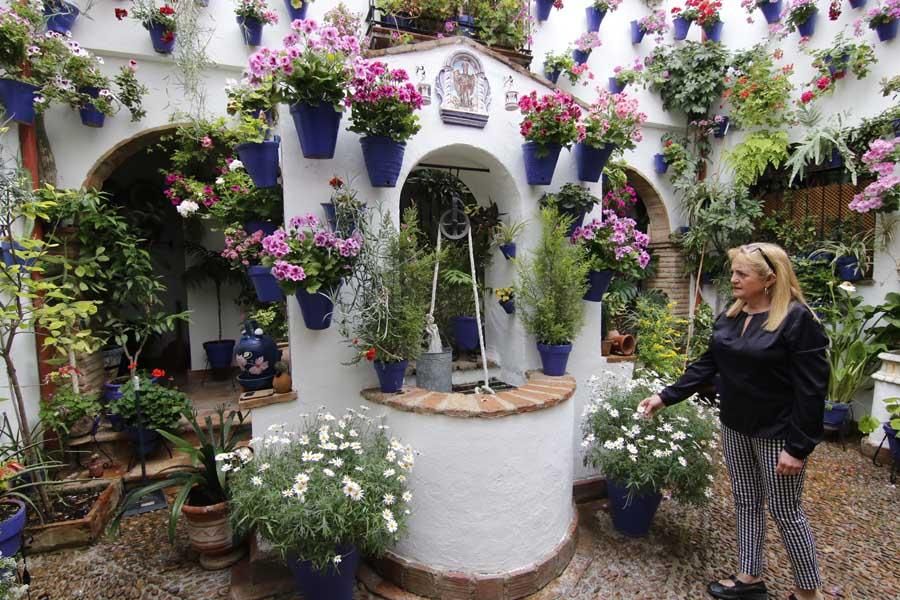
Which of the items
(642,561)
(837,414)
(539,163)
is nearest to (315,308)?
(539,163)

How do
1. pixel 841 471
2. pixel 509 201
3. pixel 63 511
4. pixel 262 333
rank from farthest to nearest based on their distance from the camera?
pixel 841 471
pixel 262 333
pixel 509 201
pixel 63 511

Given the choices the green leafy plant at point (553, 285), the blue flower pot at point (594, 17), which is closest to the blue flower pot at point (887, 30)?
the blue flower pot at point (594, 17)

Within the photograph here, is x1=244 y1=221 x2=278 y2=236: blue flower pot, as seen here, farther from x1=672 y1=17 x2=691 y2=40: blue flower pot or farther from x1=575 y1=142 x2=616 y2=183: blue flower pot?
x1=672 y1=17 x2=691 y2=40: blue flower pot

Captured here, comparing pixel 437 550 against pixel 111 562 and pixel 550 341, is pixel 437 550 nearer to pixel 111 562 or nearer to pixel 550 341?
pixel 550 341

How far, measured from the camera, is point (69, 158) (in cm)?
373

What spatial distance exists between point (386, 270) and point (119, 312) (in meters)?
2.97

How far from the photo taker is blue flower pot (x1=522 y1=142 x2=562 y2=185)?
9.50 ft

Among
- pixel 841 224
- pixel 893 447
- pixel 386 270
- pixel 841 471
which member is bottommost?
pixel 841 471

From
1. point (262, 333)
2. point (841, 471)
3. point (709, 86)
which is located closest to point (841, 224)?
point (709, 86)

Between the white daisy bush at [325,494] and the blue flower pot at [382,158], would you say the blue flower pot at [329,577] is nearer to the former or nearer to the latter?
the white daisy bush at [325,494]

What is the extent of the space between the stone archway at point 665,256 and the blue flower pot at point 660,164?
22 cm

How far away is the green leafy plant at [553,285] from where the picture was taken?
2869 mm

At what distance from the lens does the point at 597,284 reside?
3141 mm

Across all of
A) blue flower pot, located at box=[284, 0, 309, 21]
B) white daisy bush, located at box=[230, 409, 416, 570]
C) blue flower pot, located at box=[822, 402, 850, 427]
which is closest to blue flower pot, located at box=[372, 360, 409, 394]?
white daisy bush, located at box=[230, 409, 416, 570]
